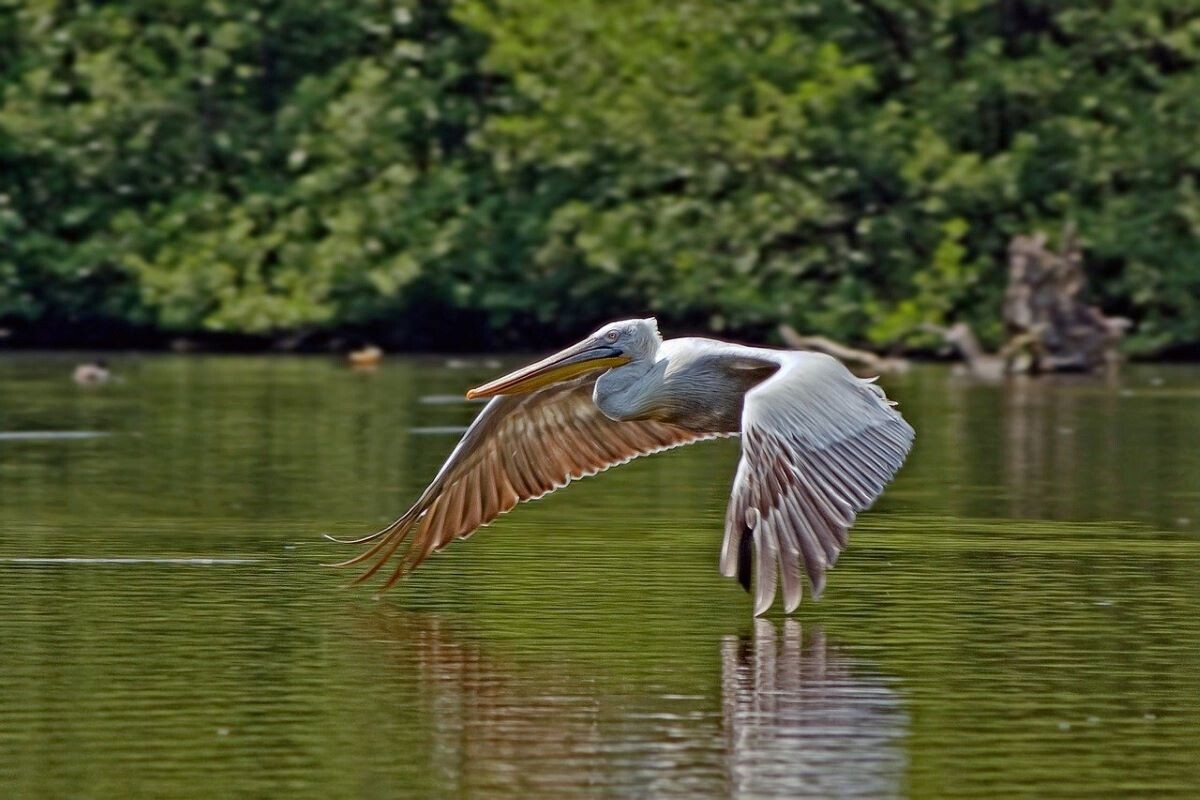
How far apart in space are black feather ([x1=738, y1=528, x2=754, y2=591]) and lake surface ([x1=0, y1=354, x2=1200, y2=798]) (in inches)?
11.0

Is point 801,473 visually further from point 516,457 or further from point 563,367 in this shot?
point 516,457

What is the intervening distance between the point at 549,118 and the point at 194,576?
2757 cm

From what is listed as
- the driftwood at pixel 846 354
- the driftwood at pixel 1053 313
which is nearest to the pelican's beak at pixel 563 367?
the driftwood at pixel 846 354

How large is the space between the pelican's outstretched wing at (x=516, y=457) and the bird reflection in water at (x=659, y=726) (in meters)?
1.43

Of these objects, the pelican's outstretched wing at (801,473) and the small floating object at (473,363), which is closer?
the pelican's outstretched wing at (801,473)

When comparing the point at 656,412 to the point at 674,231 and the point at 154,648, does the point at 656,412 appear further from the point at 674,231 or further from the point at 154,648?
the point at 674,231

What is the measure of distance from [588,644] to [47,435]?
1203 cm

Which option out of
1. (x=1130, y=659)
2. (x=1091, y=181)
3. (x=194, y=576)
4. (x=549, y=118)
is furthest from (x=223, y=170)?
(x=1130, y=659)

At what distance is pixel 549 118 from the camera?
39781 mm

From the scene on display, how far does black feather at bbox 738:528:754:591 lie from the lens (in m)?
10.1

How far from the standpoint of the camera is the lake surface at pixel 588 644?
321 inches

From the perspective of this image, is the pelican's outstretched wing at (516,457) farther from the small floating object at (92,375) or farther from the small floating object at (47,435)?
the small floating object at (92,375)

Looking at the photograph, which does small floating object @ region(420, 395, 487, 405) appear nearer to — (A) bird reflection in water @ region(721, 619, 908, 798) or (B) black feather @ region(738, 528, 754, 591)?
(A) bird reflection in water @ region(721, 619, 908, 798)

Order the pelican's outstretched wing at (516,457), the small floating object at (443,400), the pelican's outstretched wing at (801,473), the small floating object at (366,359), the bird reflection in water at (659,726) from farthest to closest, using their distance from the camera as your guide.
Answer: the small floating object at (366,359) < the small floating object at (443,400) < the pelican's outstretched wing at (516,457) < the pelican's outstretched wing at (801,473) < the bird reflection in water at (659,726)
